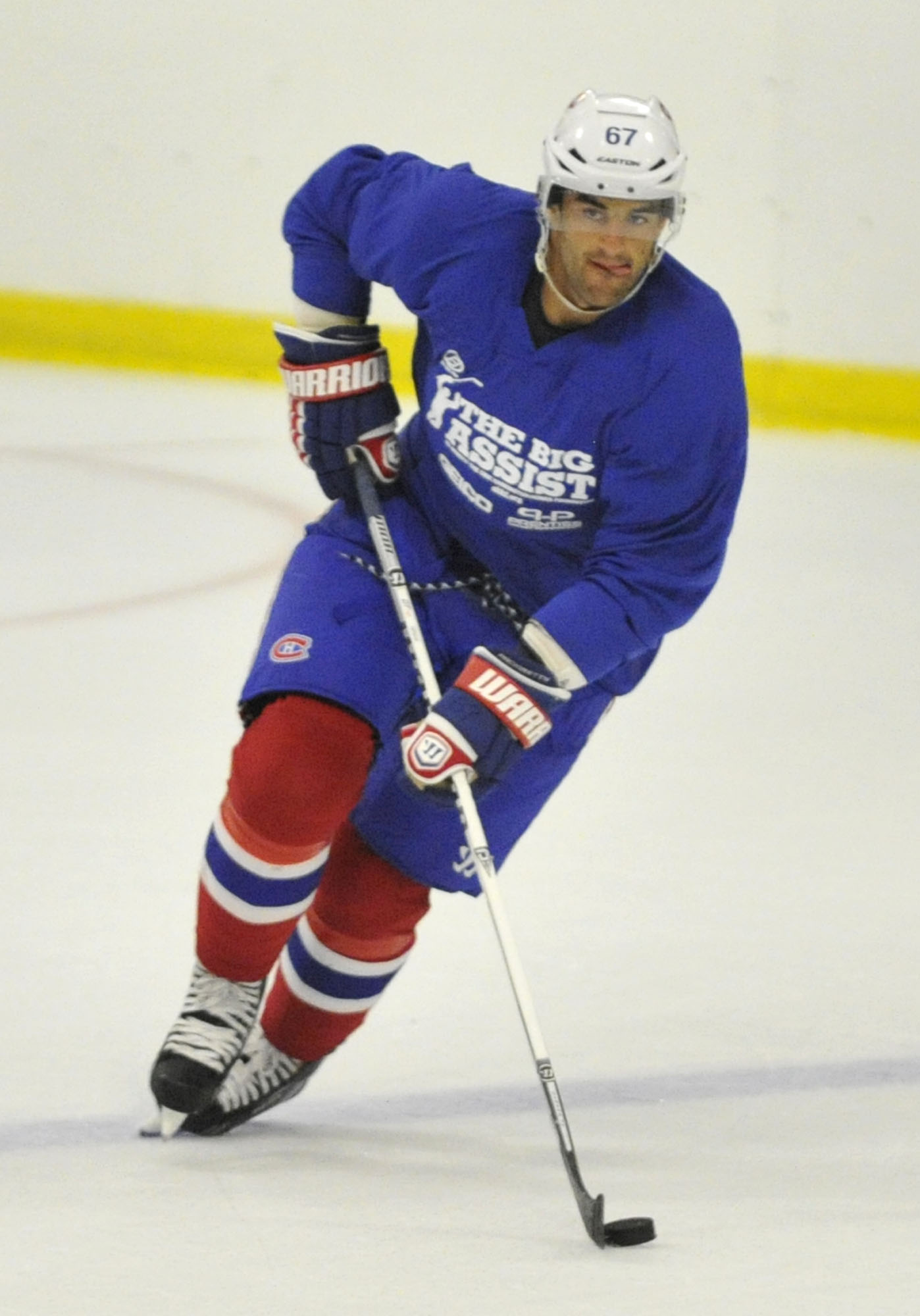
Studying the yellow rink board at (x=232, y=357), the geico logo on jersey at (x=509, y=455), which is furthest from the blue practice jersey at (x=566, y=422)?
the yellow rink board at (x=232, y=357)

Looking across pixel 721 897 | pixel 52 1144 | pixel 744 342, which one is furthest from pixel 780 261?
pixel 52 1144

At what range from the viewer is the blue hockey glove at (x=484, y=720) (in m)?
2.16

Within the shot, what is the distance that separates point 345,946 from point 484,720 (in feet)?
1.29

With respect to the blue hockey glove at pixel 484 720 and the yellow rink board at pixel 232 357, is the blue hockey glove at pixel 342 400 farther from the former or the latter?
the yellow rink board at pixel 232 357

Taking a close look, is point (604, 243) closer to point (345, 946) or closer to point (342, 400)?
point (342, 400)

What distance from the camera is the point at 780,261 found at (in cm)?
568

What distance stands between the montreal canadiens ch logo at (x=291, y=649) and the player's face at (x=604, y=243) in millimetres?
462

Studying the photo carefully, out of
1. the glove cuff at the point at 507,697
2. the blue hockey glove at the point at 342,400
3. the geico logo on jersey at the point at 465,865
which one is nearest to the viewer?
the glove cuff at the point at 507,697

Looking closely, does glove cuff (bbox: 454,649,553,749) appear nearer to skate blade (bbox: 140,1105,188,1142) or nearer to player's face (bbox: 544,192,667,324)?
player's face (bbox: 544,192,667,324)

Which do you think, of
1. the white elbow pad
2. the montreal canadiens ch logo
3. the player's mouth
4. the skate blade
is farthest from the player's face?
the skate blade

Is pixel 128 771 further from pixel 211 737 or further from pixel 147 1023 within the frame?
pixel 147 1023

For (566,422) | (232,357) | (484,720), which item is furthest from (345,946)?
(232,357)

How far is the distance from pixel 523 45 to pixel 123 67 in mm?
1034

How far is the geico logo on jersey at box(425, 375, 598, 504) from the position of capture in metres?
2.27
